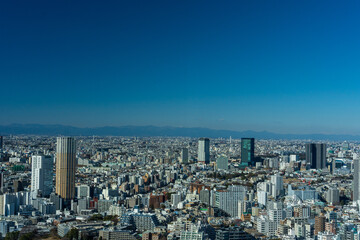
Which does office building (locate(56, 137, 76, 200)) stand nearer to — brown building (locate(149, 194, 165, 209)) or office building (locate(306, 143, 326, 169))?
brown building (locate(149, 194, 165, 209))

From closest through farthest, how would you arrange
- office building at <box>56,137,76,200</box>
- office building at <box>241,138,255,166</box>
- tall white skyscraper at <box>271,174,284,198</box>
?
office building at <box>56,137,76,200</box>
tall white skyscraper at <box>271,174,284,198</box>
office building at <box>241,138,255,166</box>

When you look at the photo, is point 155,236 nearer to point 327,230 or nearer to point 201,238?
point 201,238

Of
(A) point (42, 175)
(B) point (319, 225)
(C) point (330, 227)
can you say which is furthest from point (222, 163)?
(C) point (330, 227)

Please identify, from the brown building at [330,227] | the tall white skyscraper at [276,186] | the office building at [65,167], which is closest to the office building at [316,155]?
the tall white skyscraper at [276,186]

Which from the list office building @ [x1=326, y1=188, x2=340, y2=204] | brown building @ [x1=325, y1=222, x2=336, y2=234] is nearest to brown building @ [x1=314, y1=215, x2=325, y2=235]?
brown building @ [x1=325, y1=222, x2=336, y2=234]

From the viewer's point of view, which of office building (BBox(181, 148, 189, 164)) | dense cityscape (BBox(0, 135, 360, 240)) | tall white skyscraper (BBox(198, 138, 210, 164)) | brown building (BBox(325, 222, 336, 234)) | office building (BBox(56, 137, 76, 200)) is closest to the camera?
brown building (BBox(325, 222, 336, 234))
